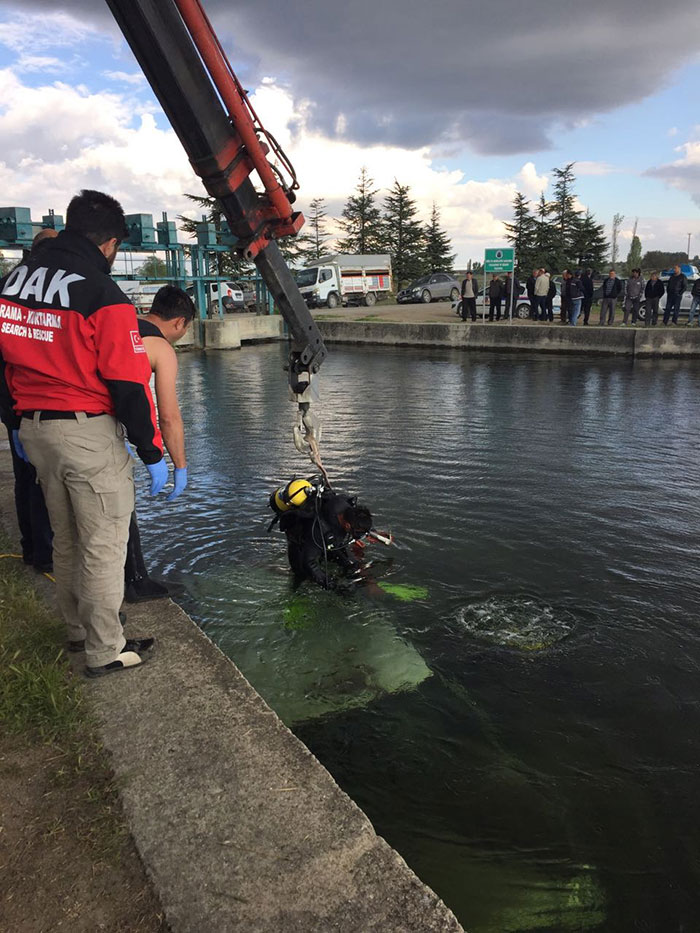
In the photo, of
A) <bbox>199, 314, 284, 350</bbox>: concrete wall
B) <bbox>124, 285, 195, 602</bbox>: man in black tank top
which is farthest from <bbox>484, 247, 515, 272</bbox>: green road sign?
<bbox>124, 285, 195, 602</bbox>: man in black tank top

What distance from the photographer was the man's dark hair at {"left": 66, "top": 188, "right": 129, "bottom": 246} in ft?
9.91

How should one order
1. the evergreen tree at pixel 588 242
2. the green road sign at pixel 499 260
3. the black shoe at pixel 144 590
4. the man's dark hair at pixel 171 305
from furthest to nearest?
the evergreen tree at pixel 588 242
the green road sign at pixel 499 260
the black shoe at pixel 144 590
the man's dark hair at pixel 171 305

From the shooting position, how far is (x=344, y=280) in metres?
38.7

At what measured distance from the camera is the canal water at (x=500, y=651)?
2.81 metres

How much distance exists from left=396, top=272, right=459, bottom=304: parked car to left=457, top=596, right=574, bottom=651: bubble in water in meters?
36.0

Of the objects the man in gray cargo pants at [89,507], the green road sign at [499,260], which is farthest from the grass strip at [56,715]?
the green road sign at [499,260]

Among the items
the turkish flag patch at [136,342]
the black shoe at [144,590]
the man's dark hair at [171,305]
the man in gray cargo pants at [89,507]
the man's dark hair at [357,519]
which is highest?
the man's dark hair at [171,305]

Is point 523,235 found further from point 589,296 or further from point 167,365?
point 167,365

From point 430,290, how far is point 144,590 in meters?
37.8

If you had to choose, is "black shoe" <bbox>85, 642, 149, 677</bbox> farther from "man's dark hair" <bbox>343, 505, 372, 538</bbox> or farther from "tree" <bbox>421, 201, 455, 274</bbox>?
"tree" <bbox>421, 201, 455, 274</bbox>

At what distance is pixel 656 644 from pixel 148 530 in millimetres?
4640

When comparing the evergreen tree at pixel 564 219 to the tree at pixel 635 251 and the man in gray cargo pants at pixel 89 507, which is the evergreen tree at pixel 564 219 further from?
the man in gray cargo pants at pixel 89 507

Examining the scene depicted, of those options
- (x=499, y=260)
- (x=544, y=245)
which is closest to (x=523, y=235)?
(x=544, y=245)

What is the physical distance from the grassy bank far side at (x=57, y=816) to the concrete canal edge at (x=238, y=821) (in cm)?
5
